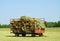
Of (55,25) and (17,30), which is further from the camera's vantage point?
(55,25)

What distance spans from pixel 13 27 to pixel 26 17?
95.8 inches

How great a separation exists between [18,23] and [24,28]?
120cm

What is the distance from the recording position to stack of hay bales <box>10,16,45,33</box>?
38094 mm

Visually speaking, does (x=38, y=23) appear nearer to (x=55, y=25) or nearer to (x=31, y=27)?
(x=31, y=27)

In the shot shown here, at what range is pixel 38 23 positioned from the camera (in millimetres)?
38844

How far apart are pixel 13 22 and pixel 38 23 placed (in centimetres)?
377

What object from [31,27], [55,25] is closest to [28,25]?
[31,27]

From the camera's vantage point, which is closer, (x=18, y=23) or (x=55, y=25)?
(x=18, y=23)

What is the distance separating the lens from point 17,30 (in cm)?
3909

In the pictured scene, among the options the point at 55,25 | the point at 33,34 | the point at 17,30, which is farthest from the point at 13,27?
the point at 55,25

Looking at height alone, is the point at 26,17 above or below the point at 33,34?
above

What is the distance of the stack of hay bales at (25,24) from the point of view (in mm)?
38094

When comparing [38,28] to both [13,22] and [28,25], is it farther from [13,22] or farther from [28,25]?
[13,22]

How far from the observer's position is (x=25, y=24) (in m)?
38.2
